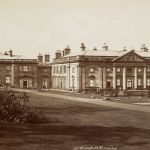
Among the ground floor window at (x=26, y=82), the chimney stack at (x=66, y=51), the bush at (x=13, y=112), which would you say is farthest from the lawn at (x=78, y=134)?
the chimney stack at (x=66, y=51)

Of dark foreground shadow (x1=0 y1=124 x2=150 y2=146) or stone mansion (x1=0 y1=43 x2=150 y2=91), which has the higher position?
stone mansion (x1=0 y1=43 x2=150 y2=91)

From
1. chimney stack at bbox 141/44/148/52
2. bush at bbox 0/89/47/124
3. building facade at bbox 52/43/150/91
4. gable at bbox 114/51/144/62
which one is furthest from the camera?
chimney stack at bbox 141/44/148/52

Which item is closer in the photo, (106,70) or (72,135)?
(72,135)

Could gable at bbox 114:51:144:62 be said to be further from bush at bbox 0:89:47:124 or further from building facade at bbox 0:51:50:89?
bush at bbox 0:89:47:124

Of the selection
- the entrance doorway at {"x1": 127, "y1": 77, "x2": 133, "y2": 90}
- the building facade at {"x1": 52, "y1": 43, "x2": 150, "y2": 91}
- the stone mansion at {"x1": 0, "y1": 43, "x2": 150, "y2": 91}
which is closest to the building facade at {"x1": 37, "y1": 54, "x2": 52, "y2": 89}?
the stone mansion at {"x1": 0, "y1": 43, "x2": 150, "y2": 91}

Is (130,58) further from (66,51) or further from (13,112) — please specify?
(13,112)

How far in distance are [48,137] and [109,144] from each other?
2508 mm

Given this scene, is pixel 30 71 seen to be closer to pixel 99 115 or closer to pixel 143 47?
pixel 143 47

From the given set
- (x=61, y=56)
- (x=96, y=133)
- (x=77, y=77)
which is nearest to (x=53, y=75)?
(x=61, y=56)

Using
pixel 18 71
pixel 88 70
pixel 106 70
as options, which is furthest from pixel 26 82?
pixel 106 70

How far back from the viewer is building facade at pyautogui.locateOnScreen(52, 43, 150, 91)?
5897 cm

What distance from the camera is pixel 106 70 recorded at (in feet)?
197

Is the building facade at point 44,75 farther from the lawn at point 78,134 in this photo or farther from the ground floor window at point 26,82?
the lawn at point 78,134

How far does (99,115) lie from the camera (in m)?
24.5
